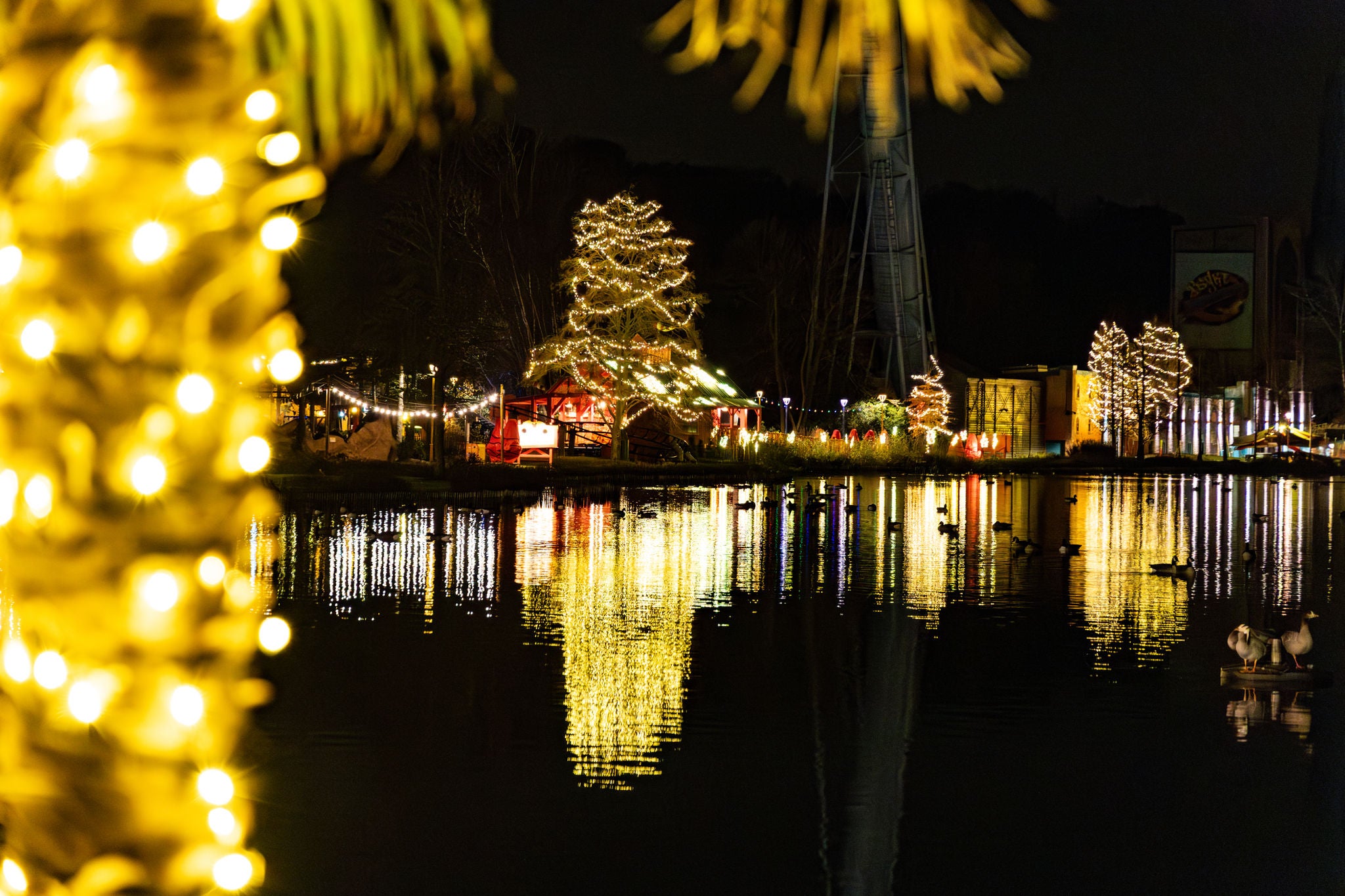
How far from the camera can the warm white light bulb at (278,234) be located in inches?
114

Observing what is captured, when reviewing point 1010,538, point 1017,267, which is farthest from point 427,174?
point 1017,267

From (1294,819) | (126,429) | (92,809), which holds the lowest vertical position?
(1294,819)

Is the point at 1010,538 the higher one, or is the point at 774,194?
the point at 774,194

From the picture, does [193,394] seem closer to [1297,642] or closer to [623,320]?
[1297,642]

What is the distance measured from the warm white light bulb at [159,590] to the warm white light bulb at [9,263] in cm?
62

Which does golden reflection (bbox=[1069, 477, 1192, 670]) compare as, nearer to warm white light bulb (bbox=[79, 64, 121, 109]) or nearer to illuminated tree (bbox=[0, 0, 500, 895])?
illuminated tree (bbox=[0, 0, 500, 895])

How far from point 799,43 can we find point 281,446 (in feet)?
129

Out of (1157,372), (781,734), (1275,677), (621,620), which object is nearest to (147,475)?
(781,734)

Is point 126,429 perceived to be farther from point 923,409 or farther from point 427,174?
point 923,409

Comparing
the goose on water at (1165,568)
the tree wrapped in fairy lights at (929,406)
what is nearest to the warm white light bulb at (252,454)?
the goose on water at (1165,568)

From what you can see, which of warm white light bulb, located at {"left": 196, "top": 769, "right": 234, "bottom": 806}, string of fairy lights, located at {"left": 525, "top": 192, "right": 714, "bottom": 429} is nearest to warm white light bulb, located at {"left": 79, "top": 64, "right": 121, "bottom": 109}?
warm white light bulb, located at {"left": 196, "top": 769, "right": 234, "bottom": 806}

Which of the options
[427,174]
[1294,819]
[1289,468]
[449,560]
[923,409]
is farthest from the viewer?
[1289,468]

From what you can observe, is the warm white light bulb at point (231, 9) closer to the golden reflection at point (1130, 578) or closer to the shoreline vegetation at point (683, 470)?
the golden reflection at point (1130, 578)

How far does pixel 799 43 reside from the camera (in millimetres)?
2732
